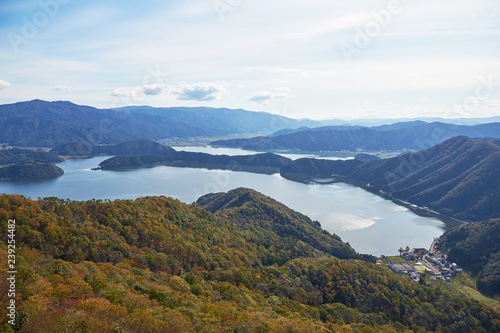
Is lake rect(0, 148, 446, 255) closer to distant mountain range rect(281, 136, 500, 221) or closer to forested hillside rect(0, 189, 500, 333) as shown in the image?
distant mountain range rect(281, 136, 500, 221)

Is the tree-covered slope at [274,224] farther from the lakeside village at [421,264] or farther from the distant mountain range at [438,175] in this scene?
the distant mountain range at [438,175]

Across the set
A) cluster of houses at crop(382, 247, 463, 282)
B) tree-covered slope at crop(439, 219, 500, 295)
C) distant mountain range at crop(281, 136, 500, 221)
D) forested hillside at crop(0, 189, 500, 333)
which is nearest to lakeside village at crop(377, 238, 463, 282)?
cluster of houses at crop(382, 247, 463, 282)

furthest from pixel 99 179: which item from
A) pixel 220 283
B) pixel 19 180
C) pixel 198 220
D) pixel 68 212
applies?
pixel 220 283

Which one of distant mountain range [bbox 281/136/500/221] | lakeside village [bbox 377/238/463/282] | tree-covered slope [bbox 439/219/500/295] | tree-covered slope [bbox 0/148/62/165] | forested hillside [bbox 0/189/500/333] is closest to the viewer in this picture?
forested hillside [bbox 0/189/500/333]

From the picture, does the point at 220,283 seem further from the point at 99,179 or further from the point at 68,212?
the point at 99,179

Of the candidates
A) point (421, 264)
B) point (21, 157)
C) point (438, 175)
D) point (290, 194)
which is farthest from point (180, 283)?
point (21, 157)

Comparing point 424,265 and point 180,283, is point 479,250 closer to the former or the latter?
point 424,265

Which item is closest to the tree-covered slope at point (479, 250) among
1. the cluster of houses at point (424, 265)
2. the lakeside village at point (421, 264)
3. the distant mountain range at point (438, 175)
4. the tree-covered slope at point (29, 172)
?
the lakeside village at point (421, 264)
